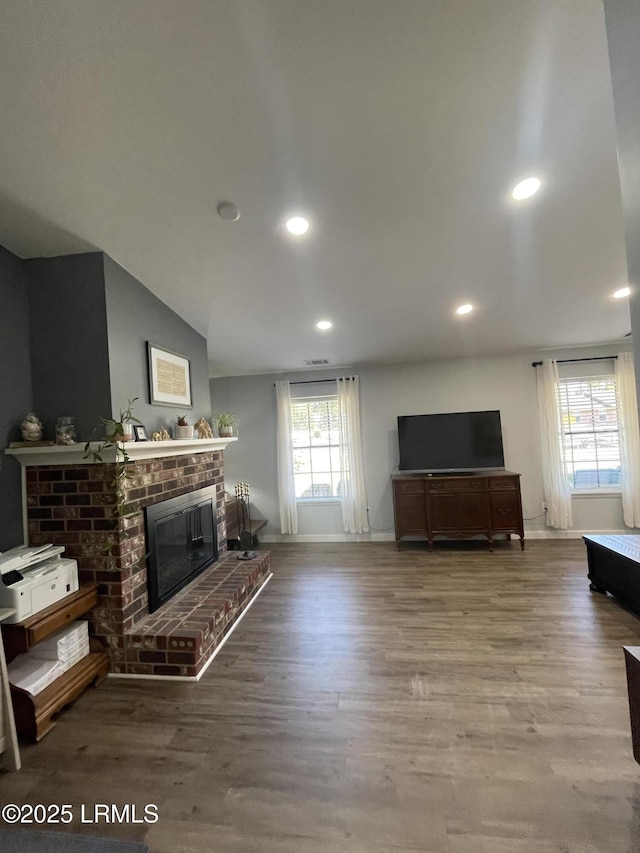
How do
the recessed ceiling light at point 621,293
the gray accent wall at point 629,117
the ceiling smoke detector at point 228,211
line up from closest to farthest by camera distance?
the gray accent wall at point 629,117 → the ceiling smoke detector at point 228,211 → the recessed ceiling light at point 621,293

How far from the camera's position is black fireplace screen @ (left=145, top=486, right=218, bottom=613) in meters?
2.50

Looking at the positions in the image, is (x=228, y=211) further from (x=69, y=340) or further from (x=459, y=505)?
(x=459, y=505)

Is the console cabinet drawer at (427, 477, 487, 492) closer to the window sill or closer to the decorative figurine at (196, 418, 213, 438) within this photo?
the window sill

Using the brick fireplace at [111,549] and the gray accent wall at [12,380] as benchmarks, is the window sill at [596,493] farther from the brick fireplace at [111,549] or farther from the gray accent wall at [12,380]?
the gray accent wall at [12,380]

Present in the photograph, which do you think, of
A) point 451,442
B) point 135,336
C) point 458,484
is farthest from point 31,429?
point 451,442

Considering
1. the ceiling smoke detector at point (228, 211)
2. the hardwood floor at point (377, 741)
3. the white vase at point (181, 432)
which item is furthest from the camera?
the white vase at point (181, 432)

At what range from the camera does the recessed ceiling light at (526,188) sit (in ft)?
6.85

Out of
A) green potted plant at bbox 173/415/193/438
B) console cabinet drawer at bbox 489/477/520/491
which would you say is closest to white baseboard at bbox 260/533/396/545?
console cabinet drawer at bbox 489/477/520/491

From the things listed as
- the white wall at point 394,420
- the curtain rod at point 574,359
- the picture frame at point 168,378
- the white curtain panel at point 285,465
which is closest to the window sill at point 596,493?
the white wall at point 394,420

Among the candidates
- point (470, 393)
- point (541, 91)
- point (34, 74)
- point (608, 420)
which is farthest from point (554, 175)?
point (608, 420)

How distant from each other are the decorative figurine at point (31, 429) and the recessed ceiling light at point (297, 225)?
2.00 m

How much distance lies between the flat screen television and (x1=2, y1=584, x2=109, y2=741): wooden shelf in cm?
349

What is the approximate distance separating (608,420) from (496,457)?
1.50 metres

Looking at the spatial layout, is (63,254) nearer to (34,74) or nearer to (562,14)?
(34,74)
